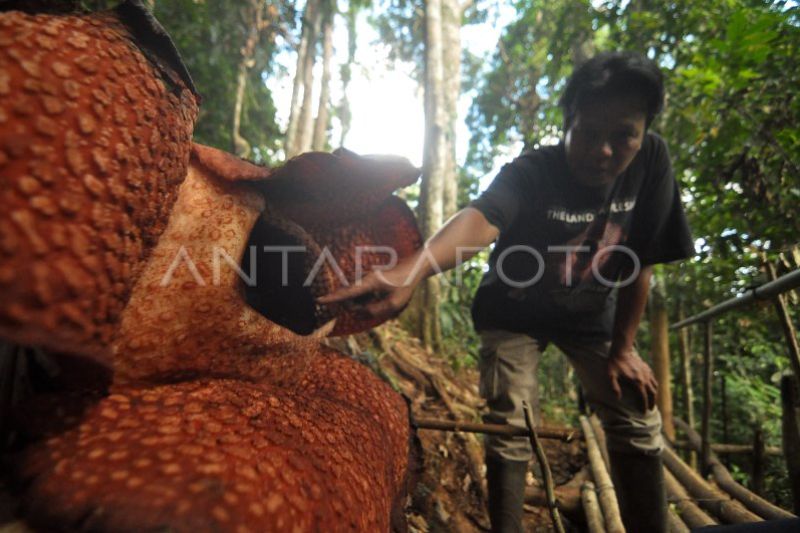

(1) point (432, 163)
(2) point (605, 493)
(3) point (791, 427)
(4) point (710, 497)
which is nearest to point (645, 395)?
(2) point (605, 493)

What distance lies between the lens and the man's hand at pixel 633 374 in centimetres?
222

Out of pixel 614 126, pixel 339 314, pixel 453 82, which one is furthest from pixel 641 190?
pixel 453 82

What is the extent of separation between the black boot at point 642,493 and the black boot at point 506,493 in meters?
0.53

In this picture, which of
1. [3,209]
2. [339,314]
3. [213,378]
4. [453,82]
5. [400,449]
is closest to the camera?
[3,209]

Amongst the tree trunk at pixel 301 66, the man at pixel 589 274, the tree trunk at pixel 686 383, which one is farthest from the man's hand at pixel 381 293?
the tree trunk at pixel 301 66

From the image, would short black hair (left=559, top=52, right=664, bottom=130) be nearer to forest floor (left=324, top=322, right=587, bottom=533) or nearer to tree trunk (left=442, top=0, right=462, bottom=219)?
forest floor (left=324, top=322, right=587, bottom=533)

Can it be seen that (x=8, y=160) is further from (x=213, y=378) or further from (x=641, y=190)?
(x=641, y=190)

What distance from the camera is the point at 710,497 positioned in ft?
8.71

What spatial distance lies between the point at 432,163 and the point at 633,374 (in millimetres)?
4431

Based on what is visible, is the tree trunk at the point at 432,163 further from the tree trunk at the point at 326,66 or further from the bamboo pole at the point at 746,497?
the tree trunk at the point at 326,66

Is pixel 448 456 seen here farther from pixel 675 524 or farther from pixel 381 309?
pixel 381 309

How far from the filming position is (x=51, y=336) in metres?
0.47

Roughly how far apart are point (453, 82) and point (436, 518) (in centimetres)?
709

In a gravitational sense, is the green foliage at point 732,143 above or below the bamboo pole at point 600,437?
above
